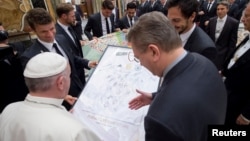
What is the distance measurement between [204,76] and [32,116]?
0.92 m

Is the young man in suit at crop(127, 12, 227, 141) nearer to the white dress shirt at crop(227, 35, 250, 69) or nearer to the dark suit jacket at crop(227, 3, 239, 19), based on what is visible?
the white dress shirt at crop(227, 35, 250, 69)

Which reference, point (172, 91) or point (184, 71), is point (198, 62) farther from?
point (172, 91)

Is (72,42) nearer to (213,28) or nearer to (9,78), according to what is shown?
(9,78)

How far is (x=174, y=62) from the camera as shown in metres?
1.19

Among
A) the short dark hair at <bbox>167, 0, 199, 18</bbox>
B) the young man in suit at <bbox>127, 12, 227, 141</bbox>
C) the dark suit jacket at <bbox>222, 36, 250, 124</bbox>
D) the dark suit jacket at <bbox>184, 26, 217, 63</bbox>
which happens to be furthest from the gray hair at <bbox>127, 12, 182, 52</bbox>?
the dark suit jacket at <bbox>222, 36, 250, 124</bbox>

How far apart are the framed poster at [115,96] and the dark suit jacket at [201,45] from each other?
0.42 m

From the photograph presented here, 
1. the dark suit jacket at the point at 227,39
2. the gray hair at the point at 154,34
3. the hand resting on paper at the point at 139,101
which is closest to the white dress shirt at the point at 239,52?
the hand resting on paper at the point at 139,101

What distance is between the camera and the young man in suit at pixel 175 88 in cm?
105

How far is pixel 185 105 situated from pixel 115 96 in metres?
0.95

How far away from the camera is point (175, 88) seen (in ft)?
3.63

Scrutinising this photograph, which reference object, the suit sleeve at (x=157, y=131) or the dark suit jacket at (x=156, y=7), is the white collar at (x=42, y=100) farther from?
the dark suit jacket at (x=156, y=7)

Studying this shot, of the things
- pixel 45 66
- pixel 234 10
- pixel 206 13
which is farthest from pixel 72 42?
pixel 234 10

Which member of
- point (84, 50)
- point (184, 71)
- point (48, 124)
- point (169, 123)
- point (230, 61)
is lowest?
point (84, 50)

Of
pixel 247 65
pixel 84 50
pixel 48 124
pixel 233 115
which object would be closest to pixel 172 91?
pixel 48 124
